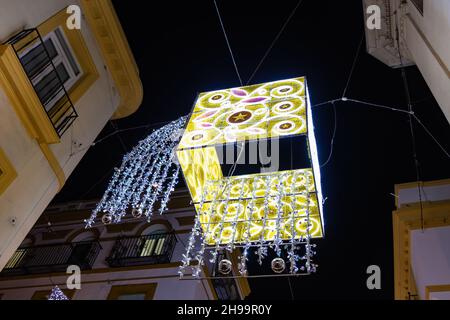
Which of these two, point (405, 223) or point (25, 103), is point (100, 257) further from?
point (405, 223)

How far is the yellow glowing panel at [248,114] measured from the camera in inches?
250

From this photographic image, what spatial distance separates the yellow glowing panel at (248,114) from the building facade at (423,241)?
219 inches

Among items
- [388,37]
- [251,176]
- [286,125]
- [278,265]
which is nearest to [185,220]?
[251,176]

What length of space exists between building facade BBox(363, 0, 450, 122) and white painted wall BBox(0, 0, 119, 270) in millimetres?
6854

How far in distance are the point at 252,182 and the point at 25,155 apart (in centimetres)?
430

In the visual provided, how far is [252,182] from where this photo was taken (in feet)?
26.6

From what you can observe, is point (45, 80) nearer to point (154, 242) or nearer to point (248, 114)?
point (248, 114)

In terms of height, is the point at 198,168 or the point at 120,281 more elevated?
the point at 198,168

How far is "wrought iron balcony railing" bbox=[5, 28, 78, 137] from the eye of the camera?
25.4 feet

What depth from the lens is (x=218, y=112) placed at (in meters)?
7.06

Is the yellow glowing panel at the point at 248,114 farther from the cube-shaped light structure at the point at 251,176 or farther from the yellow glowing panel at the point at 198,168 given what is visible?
the yellow glowing panel at the point at 198,168

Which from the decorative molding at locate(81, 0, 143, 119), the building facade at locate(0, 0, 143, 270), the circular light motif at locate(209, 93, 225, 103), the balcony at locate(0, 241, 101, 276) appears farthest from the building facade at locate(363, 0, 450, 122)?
the balcony at locate(0, 241, 101, 276)

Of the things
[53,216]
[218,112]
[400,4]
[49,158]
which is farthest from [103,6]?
[53,216]

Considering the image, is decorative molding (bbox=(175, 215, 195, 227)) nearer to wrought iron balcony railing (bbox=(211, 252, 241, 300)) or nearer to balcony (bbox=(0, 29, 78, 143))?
wrought iron balcony railing (bbox=(211, 252, 241, 300))
